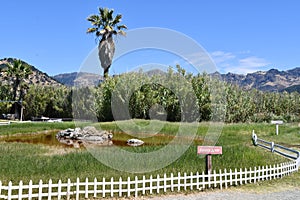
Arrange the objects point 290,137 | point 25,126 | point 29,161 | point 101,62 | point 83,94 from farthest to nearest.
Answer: point 83,94 < point 101,62 < point 25,126 < point 290,137 < point 29,161

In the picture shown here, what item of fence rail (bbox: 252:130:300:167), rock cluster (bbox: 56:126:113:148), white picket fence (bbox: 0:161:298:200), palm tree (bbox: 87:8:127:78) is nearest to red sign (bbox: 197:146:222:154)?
white picket fence (bbox: 0:161:298:200)

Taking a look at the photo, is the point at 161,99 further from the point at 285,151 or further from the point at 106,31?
the point at 285,151

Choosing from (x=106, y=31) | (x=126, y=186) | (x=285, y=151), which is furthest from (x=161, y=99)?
(x=126, y=186)

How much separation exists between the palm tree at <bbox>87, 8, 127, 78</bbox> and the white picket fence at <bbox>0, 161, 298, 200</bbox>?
130 feet

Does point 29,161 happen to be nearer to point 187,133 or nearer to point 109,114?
point 187,133

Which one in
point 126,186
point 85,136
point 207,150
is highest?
point 207,150

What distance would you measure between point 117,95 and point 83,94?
565 inches

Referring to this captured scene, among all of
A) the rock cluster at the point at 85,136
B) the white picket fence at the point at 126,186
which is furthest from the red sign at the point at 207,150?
the rock cluster at the point at 85,136

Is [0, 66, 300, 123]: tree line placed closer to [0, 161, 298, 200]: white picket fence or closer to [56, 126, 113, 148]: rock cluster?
[56, 126, 113, 148]: rock cluster

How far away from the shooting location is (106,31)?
50375 millimetres

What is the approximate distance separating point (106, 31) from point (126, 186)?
41.8 meters

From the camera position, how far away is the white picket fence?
9.71 metres

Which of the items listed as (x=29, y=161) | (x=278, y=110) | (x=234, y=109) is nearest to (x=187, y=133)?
(x=29, y=161)

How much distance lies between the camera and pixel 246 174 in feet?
43.7
